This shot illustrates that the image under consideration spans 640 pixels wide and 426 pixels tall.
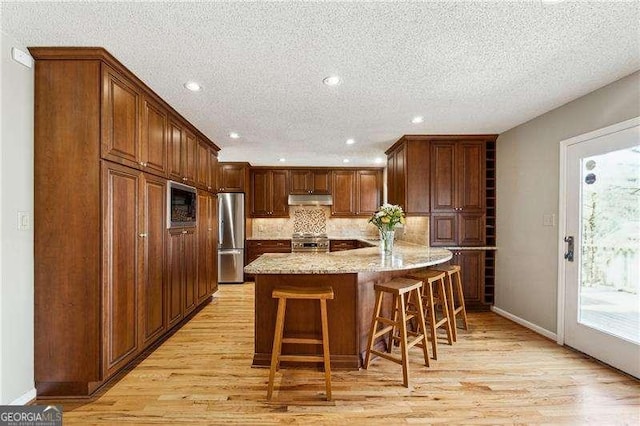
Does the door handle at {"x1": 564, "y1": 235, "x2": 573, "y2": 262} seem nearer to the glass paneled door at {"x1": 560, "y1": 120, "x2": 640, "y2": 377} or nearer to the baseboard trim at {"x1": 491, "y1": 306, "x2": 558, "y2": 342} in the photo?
the glass paneled door at {"x1": 560, "y1": 120, "x2": 640, "y2": 377}

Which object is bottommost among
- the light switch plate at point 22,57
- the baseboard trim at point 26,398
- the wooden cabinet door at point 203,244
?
the baseboard trim at point 26,398

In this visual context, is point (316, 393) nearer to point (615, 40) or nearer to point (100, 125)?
point (100, 125)

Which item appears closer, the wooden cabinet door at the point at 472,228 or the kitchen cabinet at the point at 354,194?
the wooden cabinet door at the point at 472,228

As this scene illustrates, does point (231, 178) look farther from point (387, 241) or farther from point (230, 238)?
point (387, 241)

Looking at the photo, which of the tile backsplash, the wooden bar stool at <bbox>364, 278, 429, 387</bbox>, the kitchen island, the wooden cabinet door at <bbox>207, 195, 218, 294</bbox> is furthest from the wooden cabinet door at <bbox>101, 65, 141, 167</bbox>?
the tile backsplash

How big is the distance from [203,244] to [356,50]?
3.12 m

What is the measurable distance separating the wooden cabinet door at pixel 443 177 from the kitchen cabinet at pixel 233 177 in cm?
354

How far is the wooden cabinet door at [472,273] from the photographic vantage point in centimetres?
411

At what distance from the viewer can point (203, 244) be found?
4.07m

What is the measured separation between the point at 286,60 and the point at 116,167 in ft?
4.86

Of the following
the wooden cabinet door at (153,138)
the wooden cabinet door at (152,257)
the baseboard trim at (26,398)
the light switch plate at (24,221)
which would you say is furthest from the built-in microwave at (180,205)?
the baseboard trim at (26,398)

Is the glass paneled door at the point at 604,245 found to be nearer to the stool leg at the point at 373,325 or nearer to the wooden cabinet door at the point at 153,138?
the stool leg at the point at 373,325

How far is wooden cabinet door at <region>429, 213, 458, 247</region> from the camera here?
13.6 feet

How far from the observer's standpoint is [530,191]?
351cm
